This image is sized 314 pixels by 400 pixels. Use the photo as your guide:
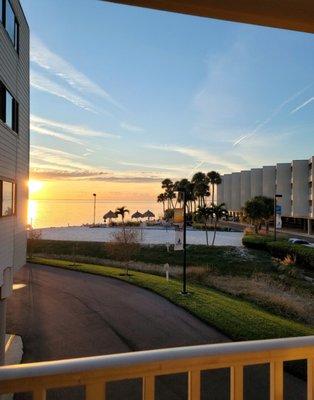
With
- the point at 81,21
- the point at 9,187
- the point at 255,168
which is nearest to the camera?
the point at 81,21

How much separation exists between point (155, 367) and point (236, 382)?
376 mm

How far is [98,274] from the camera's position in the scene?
83.7ft

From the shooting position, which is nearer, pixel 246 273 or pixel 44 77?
pixel 44 77

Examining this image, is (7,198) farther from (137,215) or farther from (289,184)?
(137,215)

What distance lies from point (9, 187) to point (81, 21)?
→ 8.43 meters

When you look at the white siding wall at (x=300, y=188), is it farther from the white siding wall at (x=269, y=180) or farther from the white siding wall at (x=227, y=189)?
the white siding wall at (x=227, y=189)

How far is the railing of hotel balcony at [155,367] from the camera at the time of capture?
1.42 m

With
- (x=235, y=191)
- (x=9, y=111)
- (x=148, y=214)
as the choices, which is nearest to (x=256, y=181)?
(x=235, y=191)

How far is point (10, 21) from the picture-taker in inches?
479

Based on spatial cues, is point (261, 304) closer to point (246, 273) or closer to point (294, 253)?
point (246, 273)

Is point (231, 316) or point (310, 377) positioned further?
point (231, 316)

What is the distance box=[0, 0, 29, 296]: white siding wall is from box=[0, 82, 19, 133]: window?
21cm

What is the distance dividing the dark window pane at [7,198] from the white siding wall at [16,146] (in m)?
0.24

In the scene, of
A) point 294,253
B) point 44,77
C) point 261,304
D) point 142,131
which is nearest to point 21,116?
point 44,77
